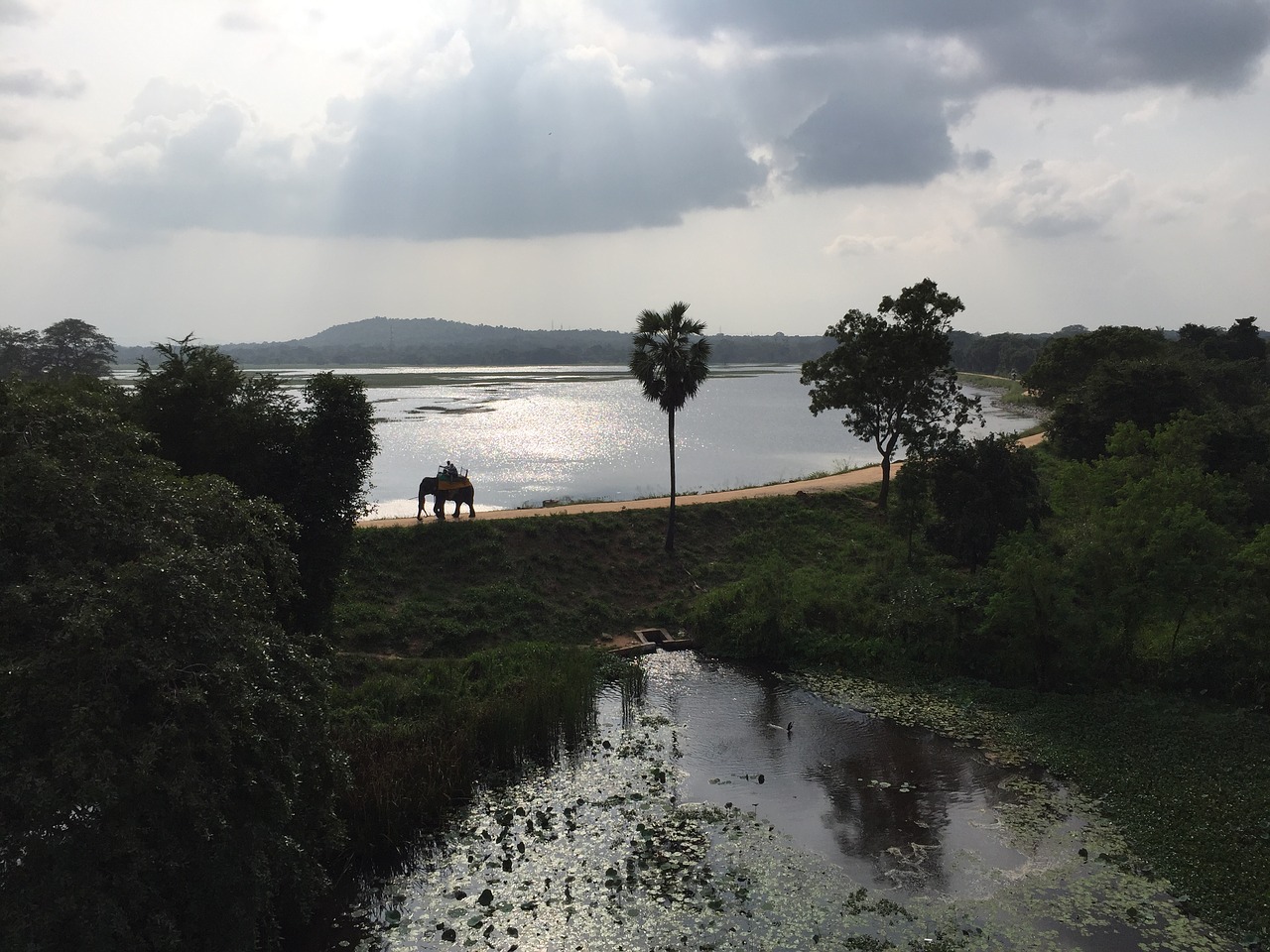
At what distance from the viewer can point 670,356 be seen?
100ft

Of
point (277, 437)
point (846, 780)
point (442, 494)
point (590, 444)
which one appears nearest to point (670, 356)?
point (442, 494)

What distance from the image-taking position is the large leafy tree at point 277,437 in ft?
66.7

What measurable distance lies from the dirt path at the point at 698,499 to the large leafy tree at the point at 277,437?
9593 mm

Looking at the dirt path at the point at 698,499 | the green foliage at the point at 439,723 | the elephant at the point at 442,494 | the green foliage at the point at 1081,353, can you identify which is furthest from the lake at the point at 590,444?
the green foliage at the point at 439,723

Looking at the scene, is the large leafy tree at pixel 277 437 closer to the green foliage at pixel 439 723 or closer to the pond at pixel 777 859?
the green foliage at pixel 439 723

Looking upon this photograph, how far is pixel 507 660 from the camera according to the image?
23.0 meters

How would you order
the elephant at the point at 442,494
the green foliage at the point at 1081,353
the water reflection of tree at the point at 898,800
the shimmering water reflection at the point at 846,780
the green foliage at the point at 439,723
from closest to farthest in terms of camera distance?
the water reflection of tree at the point at 898,800, the shimmering water reflection at the point at 846,780, the green foliage at the point at 439,723, the elephant at the point at 442,494, the green foliage at the point at 1081,353

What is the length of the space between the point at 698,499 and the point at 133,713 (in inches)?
1166

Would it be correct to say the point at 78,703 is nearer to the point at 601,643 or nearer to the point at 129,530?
the point at 129,530

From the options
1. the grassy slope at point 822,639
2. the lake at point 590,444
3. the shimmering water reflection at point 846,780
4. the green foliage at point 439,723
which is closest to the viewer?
the shimmering water reflection at point 846,780

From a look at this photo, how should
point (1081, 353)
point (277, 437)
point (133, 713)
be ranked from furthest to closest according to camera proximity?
point (1081, 353) < point (277, 437) < point (133, 713)

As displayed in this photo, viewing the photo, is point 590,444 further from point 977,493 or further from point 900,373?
point 977,493

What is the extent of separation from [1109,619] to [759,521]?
1598cm

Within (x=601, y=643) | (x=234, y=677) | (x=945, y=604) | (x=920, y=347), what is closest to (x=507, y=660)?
(x=601, y=643)
